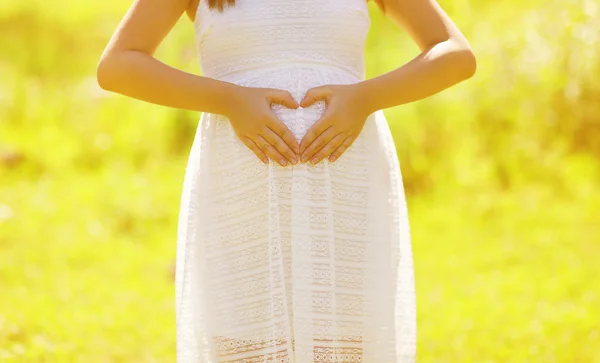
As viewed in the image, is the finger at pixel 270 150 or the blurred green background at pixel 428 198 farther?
the blurred green background at pixel 428 198

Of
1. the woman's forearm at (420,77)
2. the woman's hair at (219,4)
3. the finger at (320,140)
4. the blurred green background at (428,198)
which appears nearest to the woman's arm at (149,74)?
the woman's hair at (219,4)

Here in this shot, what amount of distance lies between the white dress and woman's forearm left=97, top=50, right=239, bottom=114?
0.36ft

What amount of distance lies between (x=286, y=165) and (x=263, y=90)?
0.18m

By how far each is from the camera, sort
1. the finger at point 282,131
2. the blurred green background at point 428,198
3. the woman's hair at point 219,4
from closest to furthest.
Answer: the finger at point 282,131, the woman's hair at point 219,4, the blurred green background at point 428,198

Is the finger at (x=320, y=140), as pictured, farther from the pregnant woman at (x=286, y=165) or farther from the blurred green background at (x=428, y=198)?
the blurred green background at (x=428, y=198)

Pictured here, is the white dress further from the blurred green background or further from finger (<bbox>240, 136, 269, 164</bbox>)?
the blurred green background

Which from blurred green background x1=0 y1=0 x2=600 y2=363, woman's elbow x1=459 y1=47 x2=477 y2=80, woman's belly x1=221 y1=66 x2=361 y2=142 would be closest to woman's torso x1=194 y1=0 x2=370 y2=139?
woman's belly x1=221 y1=66 x2=361 y2=142

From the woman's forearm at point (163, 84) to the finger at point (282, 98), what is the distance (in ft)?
0.28

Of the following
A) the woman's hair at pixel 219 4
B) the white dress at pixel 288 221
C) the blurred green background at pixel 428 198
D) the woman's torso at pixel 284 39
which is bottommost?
the white dress at pixel 288 221

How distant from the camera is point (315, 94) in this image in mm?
1850

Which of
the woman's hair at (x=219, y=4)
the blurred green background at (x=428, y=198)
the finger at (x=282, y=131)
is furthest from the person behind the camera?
the blurred green background at (x=428, y=198)

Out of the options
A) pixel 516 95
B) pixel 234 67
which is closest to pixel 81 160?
pixel 516 95

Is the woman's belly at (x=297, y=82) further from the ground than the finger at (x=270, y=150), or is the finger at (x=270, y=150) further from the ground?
the woman's belly at (x=297, y=82)

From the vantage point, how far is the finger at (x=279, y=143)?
1.81 m
